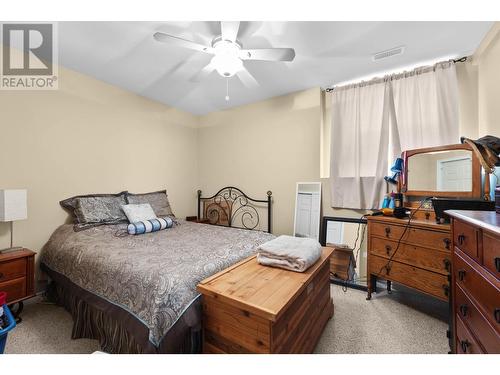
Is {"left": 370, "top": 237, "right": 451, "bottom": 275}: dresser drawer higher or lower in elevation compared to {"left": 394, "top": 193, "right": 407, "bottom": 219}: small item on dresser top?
lower

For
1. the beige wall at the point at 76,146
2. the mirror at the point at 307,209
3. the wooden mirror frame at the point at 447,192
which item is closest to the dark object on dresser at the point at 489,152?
the wooden mirror frame at the point at 447,192

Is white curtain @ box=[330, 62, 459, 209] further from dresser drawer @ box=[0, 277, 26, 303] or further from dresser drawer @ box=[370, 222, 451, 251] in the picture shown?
dresser drawer @ box=[0, 277, 26, 303]

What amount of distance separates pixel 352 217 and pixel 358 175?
537mm

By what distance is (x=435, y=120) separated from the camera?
2223 millimetres

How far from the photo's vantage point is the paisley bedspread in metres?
1.17

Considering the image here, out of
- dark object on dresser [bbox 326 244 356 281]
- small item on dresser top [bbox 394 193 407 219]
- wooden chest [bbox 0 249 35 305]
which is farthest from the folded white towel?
wooden chest [bbox 0 249 35 305]

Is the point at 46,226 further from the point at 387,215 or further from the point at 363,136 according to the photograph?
the point at 363,136

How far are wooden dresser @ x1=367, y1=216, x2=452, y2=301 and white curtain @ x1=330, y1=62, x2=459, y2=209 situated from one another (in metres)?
0.58

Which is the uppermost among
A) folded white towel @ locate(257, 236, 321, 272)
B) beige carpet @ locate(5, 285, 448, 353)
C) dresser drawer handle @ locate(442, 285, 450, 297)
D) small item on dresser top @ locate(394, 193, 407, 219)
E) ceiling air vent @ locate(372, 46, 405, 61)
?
ceiling air vent @ locate(372, 46, 405, 61)

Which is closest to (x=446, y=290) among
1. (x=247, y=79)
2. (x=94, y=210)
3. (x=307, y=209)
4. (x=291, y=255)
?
(x=291, y=255)

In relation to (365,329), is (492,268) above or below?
above

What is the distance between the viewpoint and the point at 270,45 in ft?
6.63
